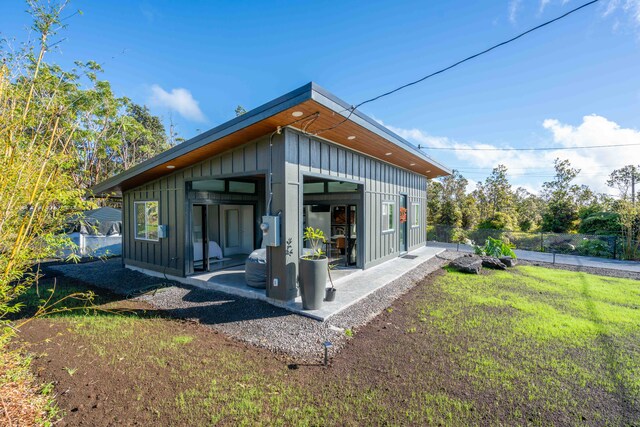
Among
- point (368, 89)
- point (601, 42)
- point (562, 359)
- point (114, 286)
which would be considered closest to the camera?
Answer: point (562, 359)

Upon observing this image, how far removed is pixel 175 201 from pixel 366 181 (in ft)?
16.8

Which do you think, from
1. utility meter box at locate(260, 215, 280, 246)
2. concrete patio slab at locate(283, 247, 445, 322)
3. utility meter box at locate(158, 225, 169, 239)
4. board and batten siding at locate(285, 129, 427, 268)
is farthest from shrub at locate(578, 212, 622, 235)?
utility meter box at locate(158, 225, 169, 239)

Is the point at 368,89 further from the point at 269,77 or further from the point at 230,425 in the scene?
the point at 269,77

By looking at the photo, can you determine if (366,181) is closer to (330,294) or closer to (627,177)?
(330,294)

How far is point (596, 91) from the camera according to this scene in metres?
7.60

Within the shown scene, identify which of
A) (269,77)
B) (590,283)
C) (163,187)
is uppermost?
(269,77)

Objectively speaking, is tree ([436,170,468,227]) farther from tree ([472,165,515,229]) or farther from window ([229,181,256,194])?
window ([229,181,256,194])

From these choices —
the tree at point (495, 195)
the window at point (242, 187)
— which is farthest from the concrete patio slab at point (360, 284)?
the tree at point (495, 195)

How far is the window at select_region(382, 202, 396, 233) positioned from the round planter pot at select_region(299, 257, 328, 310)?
439cm

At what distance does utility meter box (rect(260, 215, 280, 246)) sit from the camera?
4.79m

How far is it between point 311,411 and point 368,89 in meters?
4.43

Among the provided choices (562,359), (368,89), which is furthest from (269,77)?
(562,359)

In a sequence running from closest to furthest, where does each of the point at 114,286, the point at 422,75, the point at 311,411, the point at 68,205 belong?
the point at 311,411 < the point at 68,205 < the point at 422,75 < the point at 114,286

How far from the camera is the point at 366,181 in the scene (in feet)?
24.6
